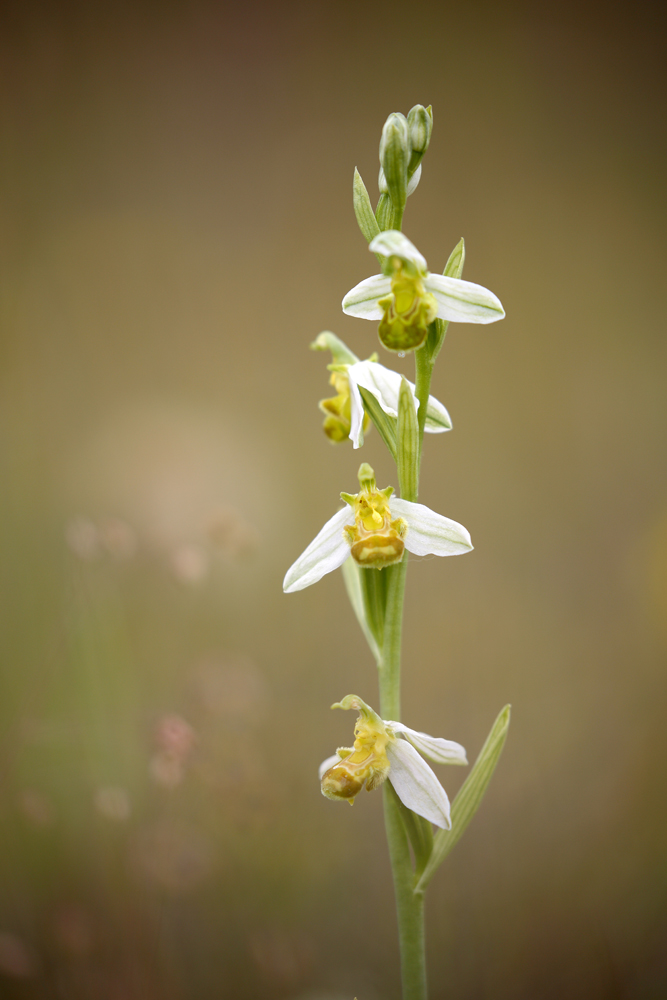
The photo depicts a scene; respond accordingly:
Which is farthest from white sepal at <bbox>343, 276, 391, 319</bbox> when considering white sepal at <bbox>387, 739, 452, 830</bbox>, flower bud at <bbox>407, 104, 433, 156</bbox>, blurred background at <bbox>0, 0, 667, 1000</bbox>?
white sepal at <bbox>387, 739, 452, 830</bbox>

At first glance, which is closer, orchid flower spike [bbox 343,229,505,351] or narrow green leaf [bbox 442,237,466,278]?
orchid flower spike [bbox 343,229,505,351]

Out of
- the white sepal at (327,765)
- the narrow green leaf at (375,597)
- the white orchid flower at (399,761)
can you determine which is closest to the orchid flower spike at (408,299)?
the narrow green leaf at (375,597)

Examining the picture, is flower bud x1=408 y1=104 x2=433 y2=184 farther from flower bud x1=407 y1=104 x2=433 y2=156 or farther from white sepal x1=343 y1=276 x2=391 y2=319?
white sepal x1=343 y1=276 x2=391 y2=319

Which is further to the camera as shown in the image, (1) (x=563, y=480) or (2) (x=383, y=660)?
(1) (x=563, y=480)

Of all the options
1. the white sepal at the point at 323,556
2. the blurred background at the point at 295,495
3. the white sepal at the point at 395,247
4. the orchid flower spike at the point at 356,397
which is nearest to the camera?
the white sepal at the point at 395,247

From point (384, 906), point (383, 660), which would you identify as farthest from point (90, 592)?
point (384, 906)

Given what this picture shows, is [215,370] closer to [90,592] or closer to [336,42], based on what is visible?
[90,592]

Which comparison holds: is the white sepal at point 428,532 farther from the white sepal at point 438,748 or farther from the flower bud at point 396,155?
the flower bud at point 396,155
